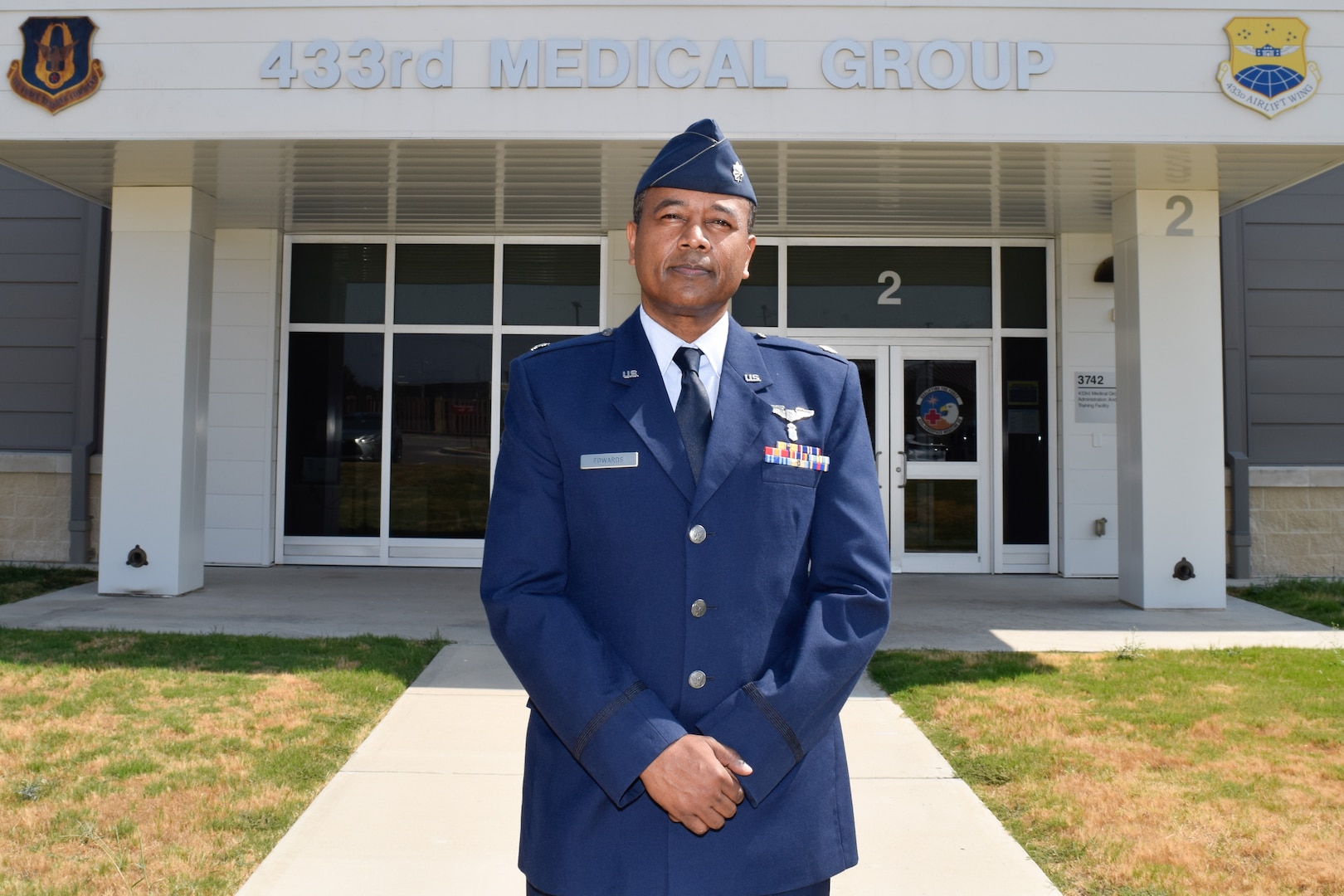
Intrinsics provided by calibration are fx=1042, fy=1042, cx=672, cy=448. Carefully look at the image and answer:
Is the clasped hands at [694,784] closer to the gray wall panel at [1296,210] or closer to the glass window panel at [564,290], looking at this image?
the glass window panel at [564,290]

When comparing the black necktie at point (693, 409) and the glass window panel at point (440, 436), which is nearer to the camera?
the black necktie at point (693, 409)

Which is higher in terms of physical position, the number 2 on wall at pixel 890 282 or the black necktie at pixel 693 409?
the number 2 on wall at pixel 890 282

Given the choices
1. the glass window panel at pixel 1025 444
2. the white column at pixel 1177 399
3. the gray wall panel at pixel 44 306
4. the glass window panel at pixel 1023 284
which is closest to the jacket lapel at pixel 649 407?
the white column at pixel 1177 399

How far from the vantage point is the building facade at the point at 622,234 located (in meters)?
6.79

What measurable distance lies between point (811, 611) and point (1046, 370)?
916cm

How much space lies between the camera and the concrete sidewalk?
3.46 metres

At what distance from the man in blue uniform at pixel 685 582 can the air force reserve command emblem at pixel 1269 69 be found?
6191mm

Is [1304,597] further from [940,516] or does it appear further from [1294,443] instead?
[940,516]

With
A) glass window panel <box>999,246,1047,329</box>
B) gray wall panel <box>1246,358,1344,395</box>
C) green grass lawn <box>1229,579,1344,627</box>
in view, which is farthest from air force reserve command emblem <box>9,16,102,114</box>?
gray wall panel <box>1246,358,1344,395</box>

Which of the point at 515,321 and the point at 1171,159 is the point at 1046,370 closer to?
the point at 1171,159

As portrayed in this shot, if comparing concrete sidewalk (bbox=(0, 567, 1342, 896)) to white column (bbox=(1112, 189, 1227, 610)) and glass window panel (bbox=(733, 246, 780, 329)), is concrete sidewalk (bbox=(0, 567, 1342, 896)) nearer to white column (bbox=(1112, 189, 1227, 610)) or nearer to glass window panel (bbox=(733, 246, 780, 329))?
white column (bbox=(1112, 189, 1227, 610))

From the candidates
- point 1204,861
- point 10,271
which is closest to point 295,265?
point 10,271

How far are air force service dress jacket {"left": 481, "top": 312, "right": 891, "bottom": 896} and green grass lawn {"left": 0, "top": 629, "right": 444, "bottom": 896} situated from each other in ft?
6.80

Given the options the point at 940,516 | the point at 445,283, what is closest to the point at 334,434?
the point at 445,283
